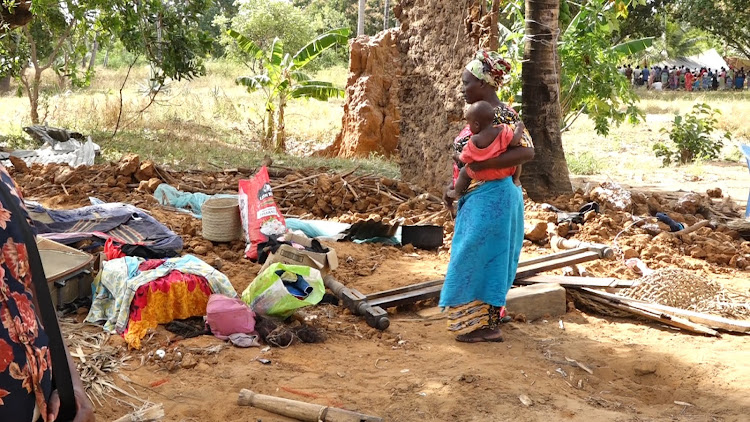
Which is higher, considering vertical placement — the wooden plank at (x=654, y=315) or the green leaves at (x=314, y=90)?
the green leaves at (x=314, y=90)

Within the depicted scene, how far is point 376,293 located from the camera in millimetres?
5277

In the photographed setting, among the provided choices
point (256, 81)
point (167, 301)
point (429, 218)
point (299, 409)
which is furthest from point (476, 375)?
point (256, 81)

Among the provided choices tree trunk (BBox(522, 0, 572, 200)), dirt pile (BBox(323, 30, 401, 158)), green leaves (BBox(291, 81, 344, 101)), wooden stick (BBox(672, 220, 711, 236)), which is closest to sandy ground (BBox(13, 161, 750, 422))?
wooden stick (BBox(672, 220, 711, 236))

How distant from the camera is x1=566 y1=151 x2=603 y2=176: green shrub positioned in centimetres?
1185

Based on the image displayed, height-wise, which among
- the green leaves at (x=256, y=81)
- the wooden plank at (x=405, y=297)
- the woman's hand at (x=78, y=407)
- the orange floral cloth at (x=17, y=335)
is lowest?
the wooden plank at (x=405, y=297)

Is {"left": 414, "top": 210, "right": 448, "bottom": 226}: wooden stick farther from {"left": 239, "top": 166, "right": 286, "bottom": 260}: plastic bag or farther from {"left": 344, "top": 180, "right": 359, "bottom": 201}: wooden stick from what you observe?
{"left": 239, "top": 166, "right": 286, "bottom": 260}: plastic bag

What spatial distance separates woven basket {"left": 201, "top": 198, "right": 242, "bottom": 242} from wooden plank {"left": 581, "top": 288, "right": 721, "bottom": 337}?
118 inches

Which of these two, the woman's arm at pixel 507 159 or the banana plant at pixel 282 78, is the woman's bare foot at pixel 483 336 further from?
the banana plant at pixel 282 78

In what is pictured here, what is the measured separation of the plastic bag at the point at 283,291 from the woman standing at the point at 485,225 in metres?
0.84

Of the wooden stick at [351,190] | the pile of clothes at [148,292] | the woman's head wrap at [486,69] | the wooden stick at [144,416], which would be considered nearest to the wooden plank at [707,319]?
the woman's head wrap at [486,69]

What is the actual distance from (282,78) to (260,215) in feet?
26.9

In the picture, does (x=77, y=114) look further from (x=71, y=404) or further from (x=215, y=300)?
(x=71, y=404)

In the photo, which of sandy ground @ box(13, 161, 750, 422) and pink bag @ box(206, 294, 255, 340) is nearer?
sandy ground @ box(13, 161, 750, 422)

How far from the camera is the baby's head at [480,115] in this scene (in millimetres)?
4238
